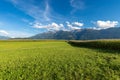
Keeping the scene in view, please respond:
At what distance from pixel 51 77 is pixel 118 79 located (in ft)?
25.9

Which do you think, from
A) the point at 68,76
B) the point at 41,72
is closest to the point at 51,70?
the point at 41,72

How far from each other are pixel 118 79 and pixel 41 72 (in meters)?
9.60

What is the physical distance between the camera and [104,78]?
42.1 feet

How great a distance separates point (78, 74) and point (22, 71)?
7.72 meters

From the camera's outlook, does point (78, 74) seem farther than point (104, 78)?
Yes

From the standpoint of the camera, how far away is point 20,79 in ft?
42.3

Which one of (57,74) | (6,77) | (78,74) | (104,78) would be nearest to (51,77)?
(57,74)

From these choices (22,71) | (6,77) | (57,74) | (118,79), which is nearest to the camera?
(118,79)

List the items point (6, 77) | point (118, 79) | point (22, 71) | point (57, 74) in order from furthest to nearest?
point (22, 71)
point (57, 74)
point (6, 77)
point (118, 79)

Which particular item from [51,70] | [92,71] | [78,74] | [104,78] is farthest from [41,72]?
[104,78]

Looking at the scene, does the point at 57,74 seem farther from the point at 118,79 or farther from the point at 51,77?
the point at 118,79

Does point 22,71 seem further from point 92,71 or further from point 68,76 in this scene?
Answer: point 92,71

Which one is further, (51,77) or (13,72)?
(13,72)

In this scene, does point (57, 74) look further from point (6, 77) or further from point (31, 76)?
point (6, 77)
